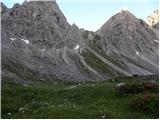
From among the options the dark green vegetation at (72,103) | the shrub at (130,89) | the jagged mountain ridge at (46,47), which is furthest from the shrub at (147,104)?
the jagged mountain ridge at (46,47)

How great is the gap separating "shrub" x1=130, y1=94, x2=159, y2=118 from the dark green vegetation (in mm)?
79

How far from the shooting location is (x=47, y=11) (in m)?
194

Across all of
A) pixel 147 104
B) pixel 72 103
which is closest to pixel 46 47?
pixel 72 103

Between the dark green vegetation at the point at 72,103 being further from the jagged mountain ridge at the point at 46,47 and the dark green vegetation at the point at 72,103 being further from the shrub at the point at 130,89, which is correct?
Answer: the jagged mountain ridge at the point at 46,47

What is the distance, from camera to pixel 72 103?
117 ft

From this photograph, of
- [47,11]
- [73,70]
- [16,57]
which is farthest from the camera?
[47,11]

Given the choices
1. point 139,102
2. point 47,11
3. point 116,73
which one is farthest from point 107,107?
point 47,11

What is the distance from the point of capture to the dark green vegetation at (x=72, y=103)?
2861 cm

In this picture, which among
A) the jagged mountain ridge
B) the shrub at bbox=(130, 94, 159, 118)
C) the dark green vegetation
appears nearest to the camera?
the dark green vegetation

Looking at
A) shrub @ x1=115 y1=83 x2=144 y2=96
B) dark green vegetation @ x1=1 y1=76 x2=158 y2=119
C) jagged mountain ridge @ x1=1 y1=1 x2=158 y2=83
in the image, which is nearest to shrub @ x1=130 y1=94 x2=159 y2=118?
dark green vegetation @ x1=1 y1=76 x2=158 y2=119

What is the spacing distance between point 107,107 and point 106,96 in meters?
5.94

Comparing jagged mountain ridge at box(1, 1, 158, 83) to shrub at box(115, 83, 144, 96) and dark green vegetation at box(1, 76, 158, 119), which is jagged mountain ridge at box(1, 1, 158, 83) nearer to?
dark green vegetation at box(1, 76, 158, 119)

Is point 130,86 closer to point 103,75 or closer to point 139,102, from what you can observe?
point 139,102

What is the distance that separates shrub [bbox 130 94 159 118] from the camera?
29595 mm
